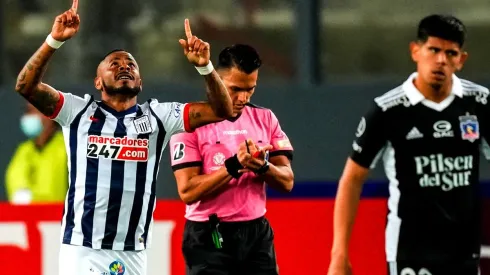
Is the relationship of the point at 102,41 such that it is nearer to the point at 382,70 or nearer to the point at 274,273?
the point at 382,70

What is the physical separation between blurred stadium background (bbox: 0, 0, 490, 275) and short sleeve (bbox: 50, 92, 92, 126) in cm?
542

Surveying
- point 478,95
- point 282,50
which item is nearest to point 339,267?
point 478,95

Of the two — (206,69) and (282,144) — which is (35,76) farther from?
(282,144)

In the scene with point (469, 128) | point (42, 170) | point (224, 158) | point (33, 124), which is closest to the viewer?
point (469, 128)

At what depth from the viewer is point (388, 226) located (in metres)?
5.33

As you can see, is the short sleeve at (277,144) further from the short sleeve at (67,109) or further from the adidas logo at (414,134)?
the adidas logo at (414,134)

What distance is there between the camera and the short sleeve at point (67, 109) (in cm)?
603

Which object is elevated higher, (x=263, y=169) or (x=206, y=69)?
(x=206, y=69)

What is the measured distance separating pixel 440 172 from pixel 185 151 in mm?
1585

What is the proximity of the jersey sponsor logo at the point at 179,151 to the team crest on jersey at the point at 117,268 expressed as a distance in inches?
25.0

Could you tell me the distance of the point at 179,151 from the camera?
6.32 metres

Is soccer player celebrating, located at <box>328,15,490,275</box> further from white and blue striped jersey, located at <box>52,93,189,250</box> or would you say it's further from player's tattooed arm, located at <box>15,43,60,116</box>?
player's tattooed arm, located at <box>15,43,60,116</box>

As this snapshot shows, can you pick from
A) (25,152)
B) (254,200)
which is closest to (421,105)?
(254,200)

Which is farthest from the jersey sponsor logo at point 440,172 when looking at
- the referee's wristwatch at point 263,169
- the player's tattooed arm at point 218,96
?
the player's tattooed arm at point 218,96
